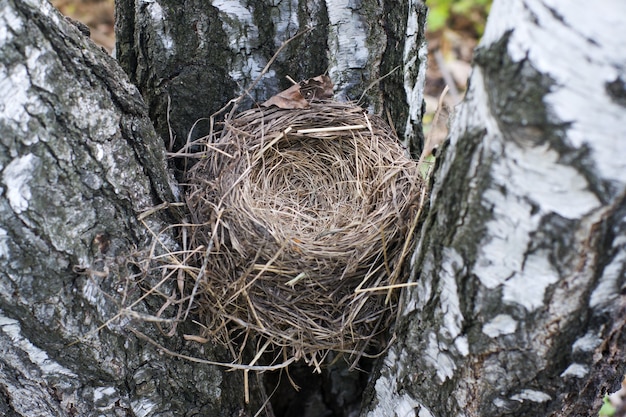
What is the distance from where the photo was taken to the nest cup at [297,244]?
5.22ft

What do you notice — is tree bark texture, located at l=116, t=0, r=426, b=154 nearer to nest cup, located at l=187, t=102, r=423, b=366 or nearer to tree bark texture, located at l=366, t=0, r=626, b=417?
nest cup, located at l=187, t=102, r=423, b=366

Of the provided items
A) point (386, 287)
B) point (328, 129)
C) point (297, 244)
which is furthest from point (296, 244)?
point (328, 129)

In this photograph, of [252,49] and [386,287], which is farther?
[252,49]

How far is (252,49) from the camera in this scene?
67.8 inches

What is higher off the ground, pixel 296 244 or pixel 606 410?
pixel 296 244

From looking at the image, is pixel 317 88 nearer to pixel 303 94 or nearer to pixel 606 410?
pixel 303 94

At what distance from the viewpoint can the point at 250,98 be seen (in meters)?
1.82

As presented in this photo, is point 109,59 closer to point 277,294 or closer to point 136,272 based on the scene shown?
point 136,272

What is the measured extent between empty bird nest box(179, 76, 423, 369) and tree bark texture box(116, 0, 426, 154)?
0.09 meters

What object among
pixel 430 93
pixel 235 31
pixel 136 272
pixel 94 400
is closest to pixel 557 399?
pixel 136 272

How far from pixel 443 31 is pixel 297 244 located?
4447 mm

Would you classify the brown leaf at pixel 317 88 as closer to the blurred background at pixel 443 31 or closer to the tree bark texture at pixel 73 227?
the tree bark texture at pixel 73 227

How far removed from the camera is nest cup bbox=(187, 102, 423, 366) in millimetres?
1590

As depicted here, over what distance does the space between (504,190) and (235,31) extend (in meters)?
0.95
